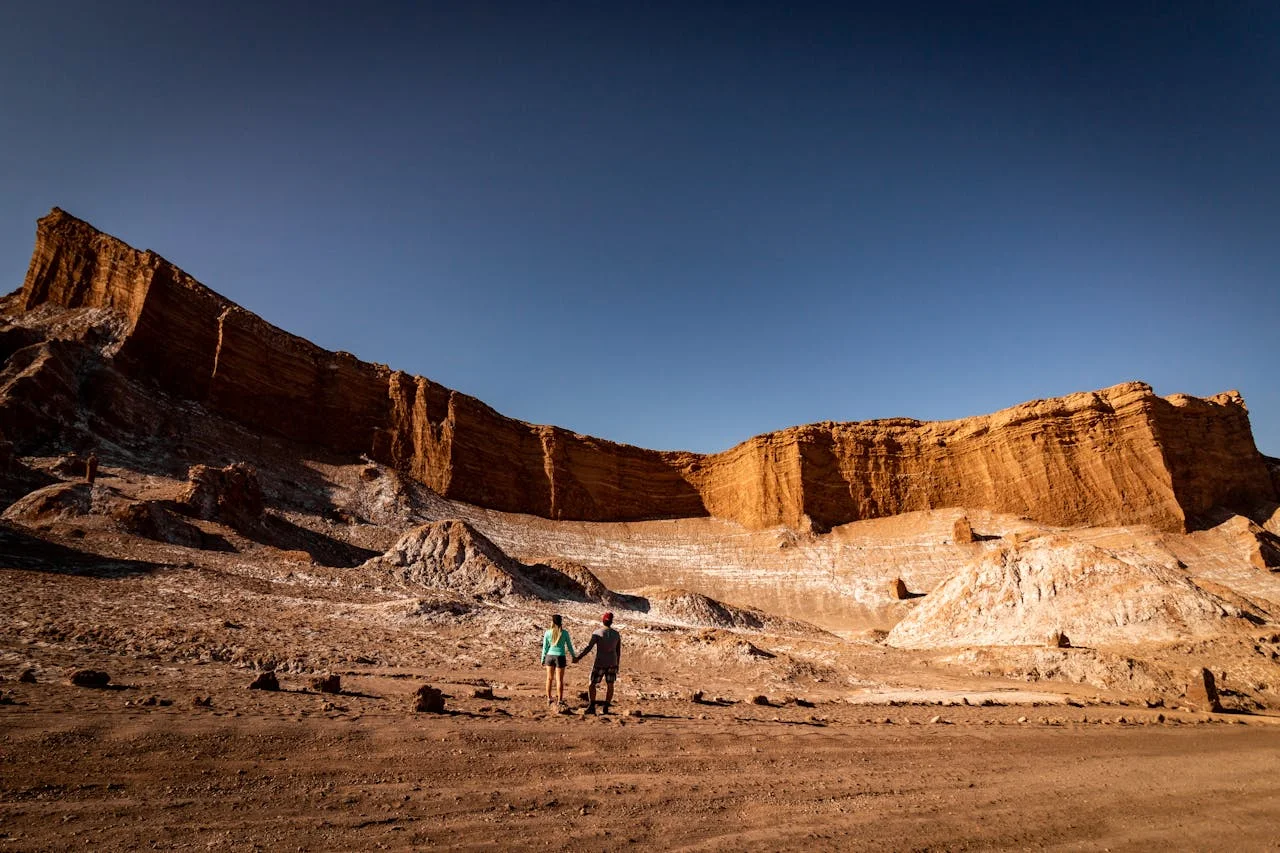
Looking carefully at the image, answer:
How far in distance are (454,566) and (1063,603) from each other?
82.1 feet

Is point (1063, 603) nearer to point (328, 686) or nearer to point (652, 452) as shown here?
point (328, 686)

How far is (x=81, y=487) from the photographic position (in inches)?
923

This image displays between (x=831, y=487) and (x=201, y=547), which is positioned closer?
(x=201, y=547)

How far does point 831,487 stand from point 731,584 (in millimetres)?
22223

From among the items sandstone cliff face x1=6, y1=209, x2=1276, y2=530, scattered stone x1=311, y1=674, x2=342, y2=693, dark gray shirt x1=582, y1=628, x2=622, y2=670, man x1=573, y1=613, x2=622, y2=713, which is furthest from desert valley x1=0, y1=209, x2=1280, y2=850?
dark gray shirt x1=582, y1=628, x2=622, y2=670

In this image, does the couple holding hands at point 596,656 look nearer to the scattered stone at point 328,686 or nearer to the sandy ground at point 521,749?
the sandy ground at point 521,749

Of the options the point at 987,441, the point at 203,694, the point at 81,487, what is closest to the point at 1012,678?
the point at 203,694

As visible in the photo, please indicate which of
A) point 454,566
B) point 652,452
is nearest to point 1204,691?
point 454,566

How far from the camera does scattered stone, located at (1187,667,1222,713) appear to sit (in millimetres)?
14719

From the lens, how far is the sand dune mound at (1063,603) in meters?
20.8

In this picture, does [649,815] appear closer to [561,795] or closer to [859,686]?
[561,795]

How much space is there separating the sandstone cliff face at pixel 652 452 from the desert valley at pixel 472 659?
54 centimetres

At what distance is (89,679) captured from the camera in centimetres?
773

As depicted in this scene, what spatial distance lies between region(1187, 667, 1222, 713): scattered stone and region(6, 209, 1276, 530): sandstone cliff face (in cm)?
5852
